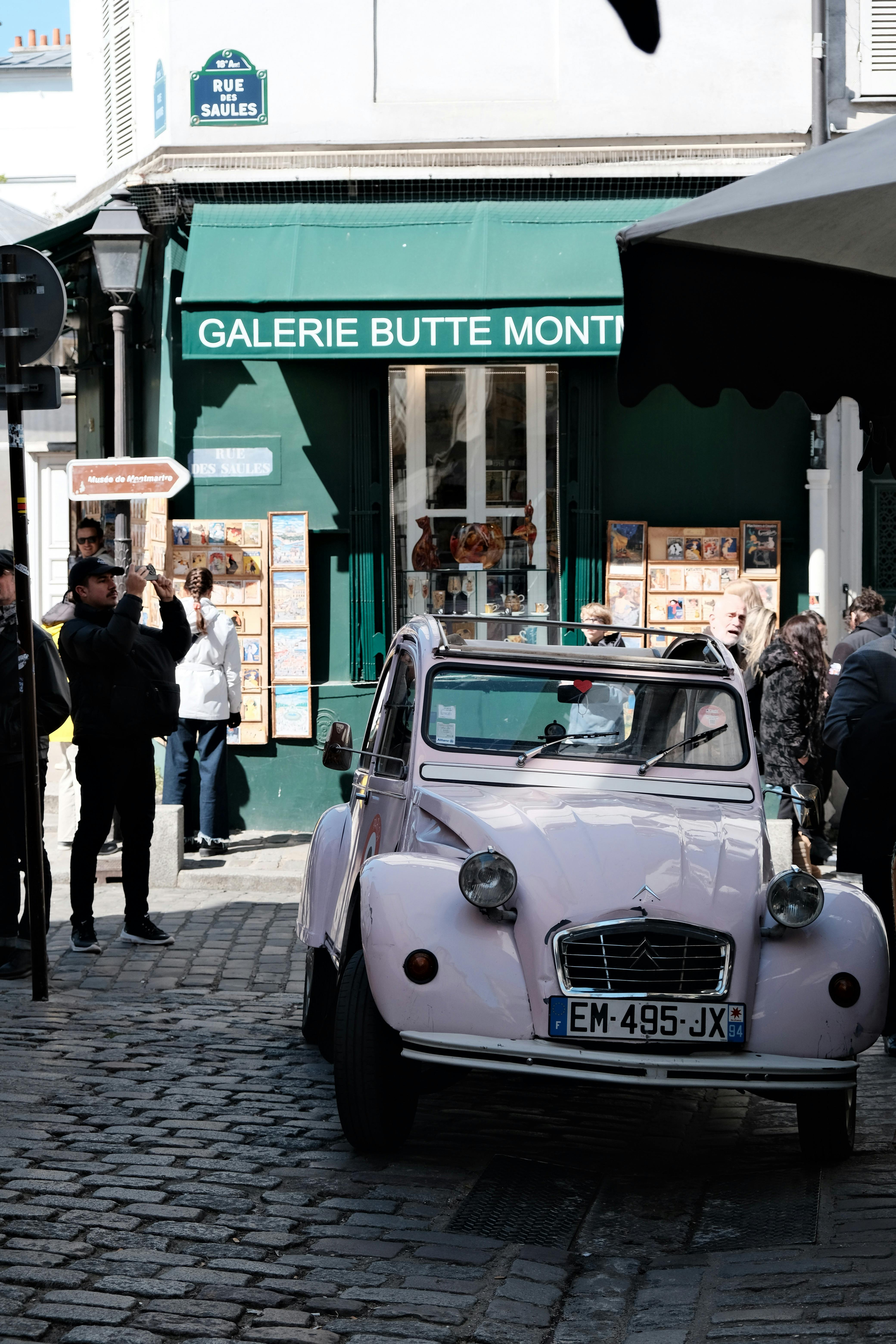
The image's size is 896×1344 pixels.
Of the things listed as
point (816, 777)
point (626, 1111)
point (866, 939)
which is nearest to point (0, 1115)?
point (626, 1111)

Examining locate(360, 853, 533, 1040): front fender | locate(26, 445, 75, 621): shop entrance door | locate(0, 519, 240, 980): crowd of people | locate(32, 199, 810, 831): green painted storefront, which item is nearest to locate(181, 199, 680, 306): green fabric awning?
locate(32, 199, 810, 831): green painted storefront

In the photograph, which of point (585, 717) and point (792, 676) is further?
point (792, 676)

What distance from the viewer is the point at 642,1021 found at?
17.2ft

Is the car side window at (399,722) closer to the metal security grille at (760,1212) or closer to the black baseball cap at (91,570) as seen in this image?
the metal security grille at (760,1212)

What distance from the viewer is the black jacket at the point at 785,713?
1058 centimetres

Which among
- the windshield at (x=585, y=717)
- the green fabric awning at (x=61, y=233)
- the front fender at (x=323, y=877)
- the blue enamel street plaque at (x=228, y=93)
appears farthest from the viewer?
the green fabric awning at (x=61, y=233)

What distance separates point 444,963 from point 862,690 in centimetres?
280

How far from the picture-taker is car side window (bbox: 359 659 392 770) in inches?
278

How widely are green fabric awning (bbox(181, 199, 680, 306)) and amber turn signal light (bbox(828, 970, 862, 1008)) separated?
822cm

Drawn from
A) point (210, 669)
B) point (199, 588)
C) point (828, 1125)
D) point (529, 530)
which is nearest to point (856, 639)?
point (529, 530)

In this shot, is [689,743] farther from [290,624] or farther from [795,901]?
[290,624]

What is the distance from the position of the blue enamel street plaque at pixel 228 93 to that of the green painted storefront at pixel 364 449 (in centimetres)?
77

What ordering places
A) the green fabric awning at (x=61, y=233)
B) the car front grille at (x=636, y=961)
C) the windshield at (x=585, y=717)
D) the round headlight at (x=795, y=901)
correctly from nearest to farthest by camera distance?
the car front grille at (x=636, y=961) → the round headlight at (x=795, y=901) → the windshield at (x=585, y=717) → the green fabric awning at (x=61, y=233)

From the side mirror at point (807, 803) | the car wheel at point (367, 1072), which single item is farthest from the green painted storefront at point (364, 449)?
the car wheel at point (367, 1072)
